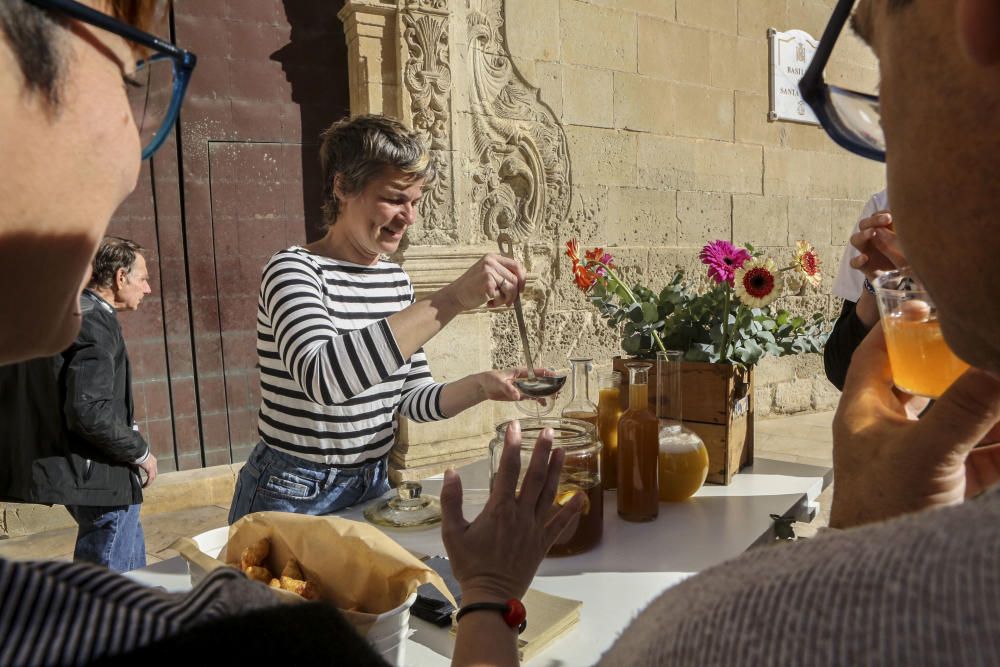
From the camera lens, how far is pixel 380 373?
1828mm

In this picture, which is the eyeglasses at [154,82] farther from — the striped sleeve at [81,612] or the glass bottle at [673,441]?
the glass bottle at [673,441]

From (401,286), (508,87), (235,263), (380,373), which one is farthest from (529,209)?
(380,373)

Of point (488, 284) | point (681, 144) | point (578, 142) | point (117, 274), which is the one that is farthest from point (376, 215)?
point (681, 144)

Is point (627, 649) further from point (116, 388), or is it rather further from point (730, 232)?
point (730, 232)

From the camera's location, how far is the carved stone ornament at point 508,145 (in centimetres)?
437

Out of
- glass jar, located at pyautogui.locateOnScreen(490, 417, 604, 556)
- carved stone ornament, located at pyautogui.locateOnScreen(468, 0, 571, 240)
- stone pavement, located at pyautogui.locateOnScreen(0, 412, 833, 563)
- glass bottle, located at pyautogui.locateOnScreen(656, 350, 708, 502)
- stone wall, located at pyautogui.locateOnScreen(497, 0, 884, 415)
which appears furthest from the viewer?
stone wall, located at pyautogui.locateOnScreen(497, 0, 884, 415)

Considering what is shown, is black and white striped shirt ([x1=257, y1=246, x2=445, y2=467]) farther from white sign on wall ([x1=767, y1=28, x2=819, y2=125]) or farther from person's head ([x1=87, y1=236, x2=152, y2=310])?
white sign on wall ([x1=767, y1=28, x2=819, y2=125])

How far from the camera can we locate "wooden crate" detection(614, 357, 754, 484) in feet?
6.19

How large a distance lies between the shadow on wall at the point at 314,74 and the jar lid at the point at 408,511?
298 centimetres

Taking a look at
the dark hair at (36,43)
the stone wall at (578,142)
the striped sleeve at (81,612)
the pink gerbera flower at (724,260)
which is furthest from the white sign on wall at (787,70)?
the striped sleeve at (81,612)

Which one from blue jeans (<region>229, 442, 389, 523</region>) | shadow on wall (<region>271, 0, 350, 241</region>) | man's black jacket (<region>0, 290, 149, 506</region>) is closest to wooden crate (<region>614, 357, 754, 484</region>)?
blue jeans (<region>229, 442, 389, 523</region>)

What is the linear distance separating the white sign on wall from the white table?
4.65m

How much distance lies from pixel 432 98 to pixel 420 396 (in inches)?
97.0

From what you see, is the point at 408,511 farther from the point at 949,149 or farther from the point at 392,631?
the point at 949,149
